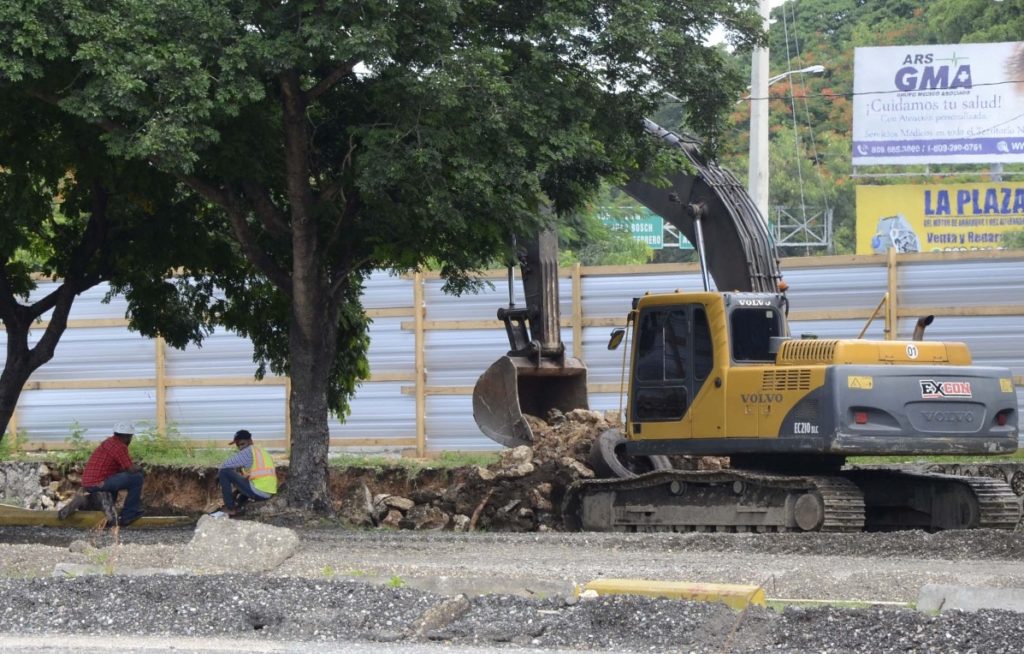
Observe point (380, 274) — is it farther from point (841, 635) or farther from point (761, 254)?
point (841, 635)

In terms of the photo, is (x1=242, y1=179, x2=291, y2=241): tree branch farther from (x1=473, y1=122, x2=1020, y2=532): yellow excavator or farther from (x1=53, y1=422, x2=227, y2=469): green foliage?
(x1=53, y1=422, x2=227, y2=469): green foliage

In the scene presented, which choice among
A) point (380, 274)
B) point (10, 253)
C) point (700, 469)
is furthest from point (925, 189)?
point (10, 253)

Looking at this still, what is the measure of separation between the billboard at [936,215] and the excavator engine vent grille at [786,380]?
30211 mm

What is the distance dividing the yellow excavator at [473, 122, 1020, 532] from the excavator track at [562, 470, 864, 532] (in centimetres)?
2

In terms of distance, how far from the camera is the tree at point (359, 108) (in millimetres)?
13273

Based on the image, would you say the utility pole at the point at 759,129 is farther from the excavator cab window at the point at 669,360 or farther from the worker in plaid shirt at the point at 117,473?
the worker in plaid shirt at the point at 117,473

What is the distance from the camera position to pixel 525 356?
17250 millimetres

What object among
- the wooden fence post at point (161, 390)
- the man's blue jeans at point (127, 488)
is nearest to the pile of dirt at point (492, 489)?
the man's blue jeans at point (127, 488)

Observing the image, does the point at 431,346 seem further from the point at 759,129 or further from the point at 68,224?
the point at 759,129

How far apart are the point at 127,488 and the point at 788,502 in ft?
27.2

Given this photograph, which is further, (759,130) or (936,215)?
(936,215)

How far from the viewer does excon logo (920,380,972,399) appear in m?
14.6

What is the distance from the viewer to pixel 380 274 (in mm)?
23812

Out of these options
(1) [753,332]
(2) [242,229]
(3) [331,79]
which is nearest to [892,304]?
(1) [753,332]
